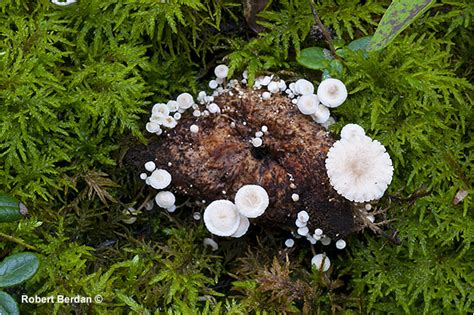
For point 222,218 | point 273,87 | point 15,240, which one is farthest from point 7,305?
point 273,87

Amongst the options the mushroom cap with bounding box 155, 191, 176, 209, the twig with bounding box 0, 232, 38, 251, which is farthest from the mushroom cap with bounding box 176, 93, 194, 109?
the twig with bounding box 0, 232, 38, 251

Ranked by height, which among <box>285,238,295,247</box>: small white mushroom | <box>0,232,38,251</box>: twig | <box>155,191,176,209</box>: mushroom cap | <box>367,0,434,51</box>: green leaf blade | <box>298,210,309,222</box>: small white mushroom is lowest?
<box>285,238,295,247</box>: small white mushroom

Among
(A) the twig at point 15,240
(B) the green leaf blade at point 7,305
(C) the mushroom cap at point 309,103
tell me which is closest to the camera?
(B) the green leaf blade at point 7,305

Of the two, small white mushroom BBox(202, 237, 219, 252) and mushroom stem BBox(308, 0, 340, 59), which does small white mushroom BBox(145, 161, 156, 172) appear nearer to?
small white mushroom BBox(202, 237, 219, 252)

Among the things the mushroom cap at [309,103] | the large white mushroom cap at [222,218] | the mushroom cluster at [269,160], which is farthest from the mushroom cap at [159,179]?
the mushroom cap at [309,103]

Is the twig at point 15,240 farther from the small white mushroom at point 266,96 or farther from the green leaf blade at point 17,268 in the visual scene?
the small white mushroom at point 266,96

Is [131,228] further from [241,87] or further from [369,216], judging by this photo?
[369,216]

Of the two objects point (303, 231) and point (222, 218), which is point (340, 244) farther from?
point (222, 218)
